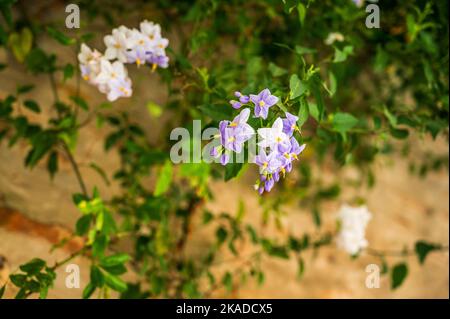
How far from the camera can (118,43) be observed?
1181 millimetres

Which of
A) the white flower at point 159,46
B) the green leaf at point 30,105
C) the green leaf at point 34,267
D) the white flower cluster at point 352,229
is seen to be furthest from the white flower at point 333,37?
the green leaf at point 34,267

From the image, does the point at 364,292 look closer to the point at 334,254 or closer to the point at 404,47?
the point at 334,254

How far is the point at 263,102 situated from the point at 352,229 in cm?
107

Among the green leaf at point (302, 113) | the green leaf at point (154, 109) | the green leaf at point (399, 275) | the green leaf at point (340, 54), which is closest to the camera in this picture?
the green leaf at point (302, 113)

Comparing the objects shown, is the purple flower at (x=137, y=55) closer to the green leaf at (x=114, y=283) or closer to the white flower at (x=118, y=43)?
the white flower at (x=118, y=43)

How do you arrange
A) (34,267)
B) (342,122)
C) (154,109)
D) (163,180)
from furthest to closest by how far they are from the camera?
(154,109) → (163,180) → (342,122) → (34,267)

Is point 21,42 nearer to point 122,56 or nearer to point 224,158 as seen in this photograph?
point 122,56

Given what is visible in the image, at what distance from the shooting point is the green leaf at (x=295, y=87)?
3.10 ft

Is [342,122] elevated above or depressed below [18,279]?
above

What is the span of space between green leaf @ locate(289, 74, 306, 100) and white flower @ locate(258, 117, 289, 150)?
0.09m

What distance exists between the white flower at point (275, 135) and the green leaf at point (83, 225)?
63 cm

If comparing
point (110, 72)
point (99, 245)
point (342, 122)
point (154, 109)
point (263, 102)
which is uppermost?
point (154, 109)

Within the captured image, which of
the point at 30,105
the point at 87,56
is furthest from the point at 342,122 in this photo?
the point at 30,105
